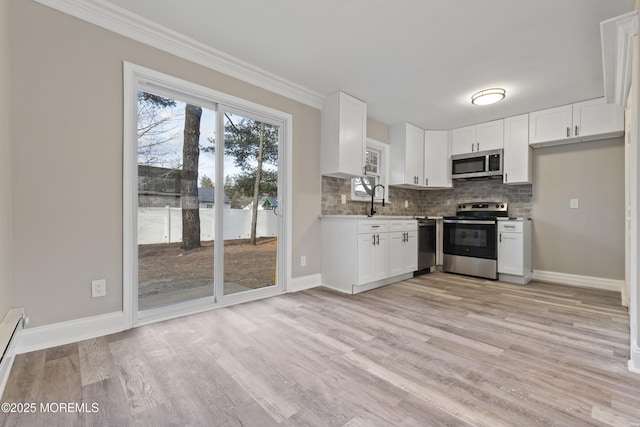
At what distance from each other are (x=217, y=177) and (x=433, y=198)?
13.8 ft

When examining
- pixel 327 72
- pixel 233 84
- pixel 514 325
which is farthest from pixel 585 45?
pixel 233 84

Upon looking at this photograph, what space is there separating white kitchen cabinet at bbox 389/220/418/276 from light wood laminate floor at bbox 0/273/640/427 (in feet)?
3.83

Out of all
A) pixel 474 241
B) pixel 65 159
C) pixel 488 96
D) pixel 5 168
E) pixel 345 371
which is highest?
pixel 488 96

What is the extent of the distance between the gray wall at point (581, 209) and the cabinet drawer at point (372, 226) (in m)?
2.48

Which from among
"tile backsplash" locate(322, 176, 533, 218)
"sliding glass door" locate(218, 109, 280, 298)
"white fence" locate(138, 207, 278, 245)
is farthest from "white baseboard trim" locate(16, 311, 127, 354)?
"tile backsplash" locate(322, 176, 533, 218)

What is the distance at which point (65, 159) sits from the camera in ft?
6.53

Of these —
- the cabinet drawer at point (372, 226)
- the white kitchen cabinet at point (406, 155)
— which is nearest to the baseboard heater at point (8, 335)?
the cabinet drawer at point (372, 226)

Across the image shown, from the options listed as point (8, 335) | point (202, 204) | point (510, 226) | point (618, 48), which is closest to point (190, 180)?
point (202, 204)

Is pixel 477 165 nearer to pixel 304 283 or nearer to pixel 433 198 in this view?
pixel 433 198

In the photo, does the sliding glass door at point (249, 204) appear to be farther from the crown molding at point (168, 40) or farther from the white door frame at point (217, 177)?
the crown molding at point (168, 40)

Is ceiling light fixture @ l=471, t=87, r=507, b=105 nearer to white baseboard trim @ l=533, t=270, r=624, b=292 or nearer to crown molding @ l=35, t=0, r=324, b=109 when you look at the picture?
crown molding @ l=35, t=0, r=324, b=109

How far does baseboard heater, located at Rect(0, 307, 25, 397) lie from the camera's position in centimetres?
139

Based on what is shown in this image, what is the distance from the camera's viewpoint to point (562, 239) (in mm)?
3996

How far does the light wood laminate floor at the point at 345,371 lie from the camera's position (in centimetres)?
130
